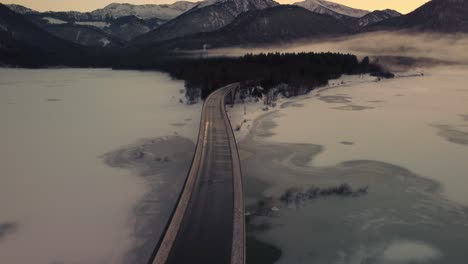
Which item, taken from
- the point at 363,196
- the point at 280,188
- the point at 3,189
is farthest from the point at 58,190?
the point at 363,196

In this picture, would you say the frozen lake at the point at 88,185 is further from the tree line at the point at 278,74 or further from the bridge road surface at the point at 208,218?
the tree line at the point at 278,74

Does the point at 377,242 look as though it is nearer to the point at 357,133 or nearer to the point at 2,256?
the point at 2,256

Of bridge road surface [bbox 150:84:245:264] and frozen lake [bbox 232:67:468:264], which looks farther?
frozen lake [bbox 232:67:468:264]

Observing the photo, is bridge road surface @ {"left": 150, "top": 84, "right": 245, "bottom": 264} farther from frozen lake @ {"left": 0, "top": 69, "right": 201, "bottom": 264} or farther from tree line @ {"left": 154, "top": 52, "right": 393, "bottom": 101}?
tree line @ {"left": 154, "top": 52, "right": 393, "bottom": 101}

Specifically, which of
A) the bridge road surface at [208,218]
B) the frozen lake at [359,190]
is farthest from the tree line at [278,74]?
the bridge road surface at [208,218]

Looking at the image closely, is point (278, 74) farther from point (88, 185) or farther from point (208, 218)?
point (208, 218)

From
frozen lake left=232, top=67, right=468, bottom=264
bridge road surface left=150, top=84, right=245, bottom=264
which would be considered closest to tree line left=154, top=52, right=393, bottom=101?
frozen lake left=232, top=67, right=468, bottom=264
